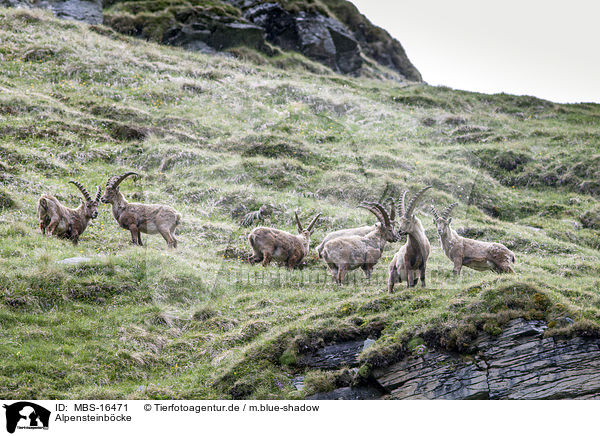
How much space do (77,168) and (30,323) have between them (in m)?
14.7

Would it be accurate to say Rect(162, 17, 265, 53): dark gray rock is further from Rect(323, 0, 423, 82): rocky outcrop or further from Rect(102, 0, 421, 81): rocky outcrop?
Rect(323, 0, 423, 82): rocky outcrop

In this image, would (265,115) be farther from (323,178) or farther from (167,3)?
(167,3)

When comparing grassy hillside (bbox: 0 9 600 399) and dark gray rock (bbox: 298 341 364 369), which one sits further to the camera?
grassy hillside (bbox: 0 9 600 399)

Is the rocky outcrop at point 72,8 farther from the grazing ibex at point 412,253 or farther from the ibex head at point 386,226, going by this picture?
the grazing ibex at point 412,253

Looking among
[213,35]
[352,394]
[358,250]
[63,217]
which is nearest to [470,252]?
[358,250]

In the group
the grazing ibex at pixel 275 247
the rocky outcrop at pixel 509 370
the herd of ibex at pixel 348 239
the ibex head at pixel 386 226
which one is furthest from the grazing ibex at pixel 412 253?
the grazing ibex at pixel 275 247

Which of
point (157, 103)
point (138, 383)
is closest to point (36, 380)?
point (138, 383)

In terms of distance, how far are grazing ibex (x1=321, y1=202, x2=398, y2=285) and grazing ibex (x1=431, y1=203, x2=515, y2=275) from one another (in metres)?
1.58

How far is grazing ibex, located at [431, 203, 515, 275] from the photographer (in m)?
16.6

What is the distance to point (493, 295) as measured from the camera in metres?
11.4

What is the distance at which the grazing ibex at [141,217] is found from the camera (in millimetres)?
19734

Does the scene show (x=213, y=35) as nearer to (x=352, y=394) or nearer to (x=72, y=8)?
(x=72, y=8)
